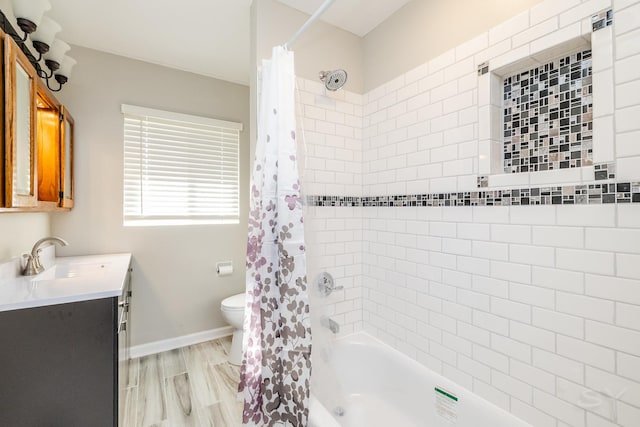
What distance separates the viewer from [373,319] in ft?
6.43

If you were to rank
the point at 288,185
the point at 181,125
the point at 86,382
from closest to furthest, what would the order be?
the point at 86,382 → the point at 288,185 → the point at 181,125

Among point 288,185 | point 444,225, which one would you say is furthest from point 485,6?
point 288,185

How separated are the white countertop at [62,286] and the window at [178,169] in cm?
79

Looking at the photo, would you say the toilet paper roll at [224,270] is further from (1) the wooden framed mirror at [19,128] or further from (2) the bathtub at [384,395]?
(1) the wooden framed mirror at [19,128]

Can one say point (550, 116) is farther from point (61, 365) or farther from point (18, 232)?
point (18, 232)

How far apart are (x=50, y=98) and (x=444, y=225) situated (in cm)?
240

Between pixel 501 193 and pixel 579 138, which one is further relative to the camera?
pixel 501 193

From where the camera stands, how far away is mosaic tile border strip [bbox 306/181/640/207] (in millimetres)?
944

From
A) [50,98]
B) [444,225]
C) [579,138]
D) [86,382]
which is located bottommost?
[86,382]

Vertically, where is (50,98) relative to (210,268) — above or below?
above

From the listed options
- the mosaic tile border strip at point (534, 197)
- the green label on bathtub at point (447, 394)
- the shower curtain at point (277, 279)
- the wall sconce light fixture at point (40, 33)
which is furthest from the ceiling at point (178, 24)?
the green label on bathtub at point (447, 394)

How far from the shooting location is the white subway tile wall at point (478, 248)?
953 millimetres

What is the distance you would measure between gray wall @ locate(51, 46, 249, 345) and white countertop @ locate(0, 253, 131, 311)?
569 millimetres

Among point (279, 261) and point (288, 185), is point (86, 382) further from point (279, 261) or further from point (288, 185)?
point (288, 185)
